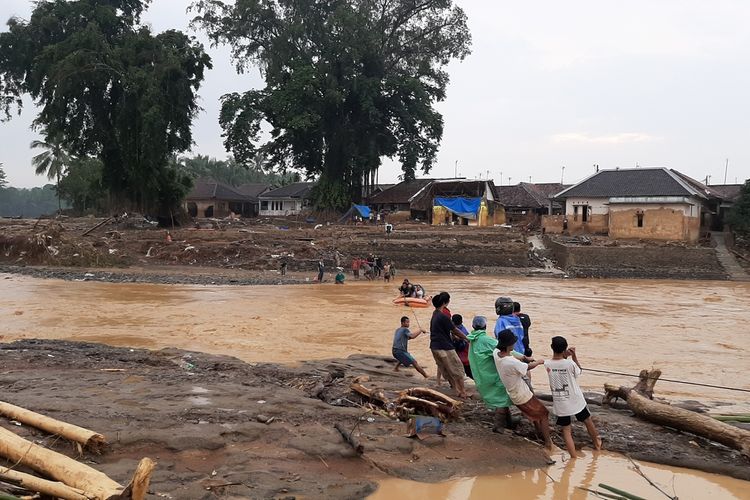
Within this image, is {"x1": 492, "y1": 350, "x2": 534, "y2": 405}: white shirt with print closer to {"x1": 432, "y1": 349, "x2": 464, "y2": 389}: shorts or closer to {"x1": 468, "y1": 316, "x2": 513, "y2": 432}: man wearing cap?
{"x1": 468, "y1": 316, "x2": 513, "y2": 432}: man wearing cap

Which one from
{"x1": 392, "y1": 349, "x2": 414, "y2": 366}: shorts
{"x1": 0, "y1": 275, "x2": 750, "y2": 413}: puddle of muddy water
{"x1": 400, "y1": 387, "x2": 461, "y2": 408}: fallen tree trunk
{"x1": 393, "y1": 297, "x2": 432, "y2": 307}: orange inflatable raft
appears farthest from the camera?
{"x1": 393, "y1": 297, "x2": 432, "y2": 307}: orange inflatable raft

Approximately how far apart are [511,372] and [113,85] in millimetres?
39717

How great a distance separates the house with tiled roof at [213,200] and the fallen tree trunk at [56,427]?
52440 millimetres

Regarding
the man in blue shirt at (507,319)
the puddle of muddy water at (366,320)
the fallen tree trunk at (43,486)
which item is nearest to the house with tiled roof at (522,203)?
the puddle of muddy water at (366,320)

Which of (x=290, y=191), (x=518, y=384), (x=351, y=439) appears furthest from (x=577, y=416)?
(x=290, y=191)

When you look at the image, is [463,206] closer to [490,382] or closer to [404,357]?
[404,357]

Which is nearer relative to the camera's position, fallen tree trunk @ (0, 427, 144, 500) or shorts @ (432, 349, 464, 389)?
fallen tree trunk @ (0, 427, 144, 500)

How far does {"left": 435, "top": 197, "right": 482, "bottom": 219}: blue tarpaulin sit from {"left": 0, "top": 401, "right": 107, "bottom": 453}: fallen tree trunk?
40579mm

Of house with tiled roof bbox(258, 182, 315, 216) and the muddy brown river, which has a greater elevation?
house with tiled roof bbox(258, 182, 315, 216)

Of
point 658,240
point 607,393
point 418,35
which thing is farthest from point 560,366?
point 418,35

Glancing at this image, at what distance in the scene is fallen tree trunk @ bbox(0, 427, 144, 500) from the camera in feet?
13.1

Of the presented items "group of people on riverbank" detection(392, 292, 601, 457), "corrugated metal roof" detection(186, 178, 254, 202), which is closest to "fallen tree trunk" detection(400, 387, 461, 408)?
"group of people on riverbank" detection(392, 292, 601, 457)

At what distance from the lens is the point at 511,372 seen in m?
6.46

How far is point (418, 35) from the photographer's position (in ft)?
163
